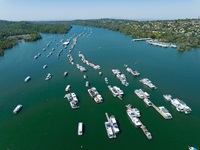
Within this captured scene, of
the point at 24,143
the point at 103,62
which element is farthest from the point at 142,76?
the point at 24,143

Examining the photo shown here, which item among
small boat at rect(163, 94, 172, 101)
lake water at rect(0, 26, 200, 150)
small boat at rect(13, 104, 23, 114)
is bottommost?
lake water at rect(0, 26, 200, 150)

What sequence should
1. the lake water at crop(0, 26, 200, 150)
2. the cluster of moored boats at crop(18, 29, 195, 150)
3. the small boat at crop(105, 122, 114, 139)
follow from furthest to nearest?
the cluster of moored boats at crop(18, 29, 195, 150) → the small boat at crop(105, 122, 114, 139) → the lake water at crop(0, 26, 200, 150)

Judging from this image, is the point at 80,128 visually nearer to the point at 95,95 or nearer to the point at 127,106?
the point at 127,106

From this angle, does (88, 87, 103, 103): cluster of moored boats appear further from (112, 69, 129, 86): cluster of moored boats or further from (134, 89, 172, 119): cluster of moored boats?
(134, 89, 172, 119): cluster of moored boats

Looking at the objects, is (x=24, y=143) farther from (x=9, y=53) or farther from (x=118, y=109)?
(x=9, y=53)

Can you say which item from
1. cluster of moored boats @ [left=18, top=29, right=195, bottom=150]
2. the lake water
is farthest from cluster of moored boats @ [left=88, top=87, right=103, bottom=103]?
the lake water

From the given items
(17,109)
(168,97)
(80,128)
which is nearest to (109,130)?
(80,128)
